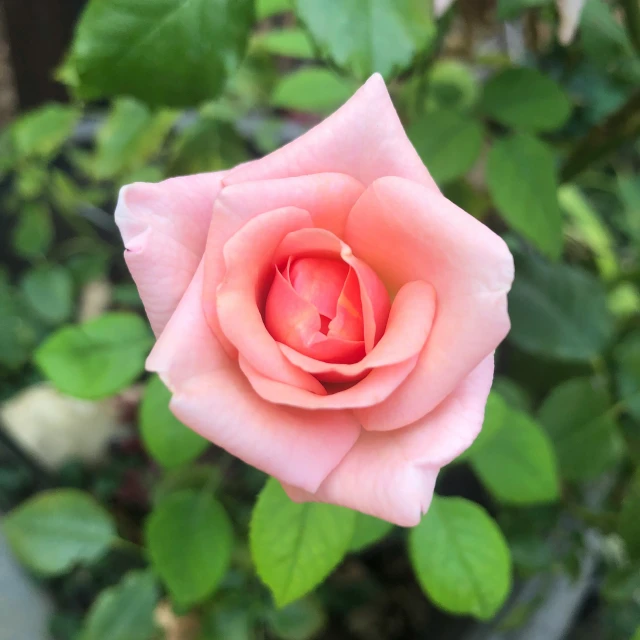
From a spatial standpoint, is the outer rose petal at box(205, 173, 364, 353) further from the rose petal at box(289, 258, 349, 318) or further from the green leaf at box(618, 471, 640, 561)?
the green leaf at box(618, 471, 640, 561)

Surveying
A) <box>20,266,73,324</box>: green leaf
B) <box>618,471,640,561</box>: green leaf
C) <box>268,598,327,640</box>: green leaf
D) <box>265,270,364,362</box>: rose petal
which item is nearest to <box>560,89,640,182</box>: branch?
<box>618,471,640,561</box>: green leaf

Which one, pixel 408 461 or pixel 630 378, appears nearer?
pixel 408 461

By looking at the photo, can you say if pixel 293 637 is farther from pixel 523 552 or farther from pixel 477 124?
pixel 477 124

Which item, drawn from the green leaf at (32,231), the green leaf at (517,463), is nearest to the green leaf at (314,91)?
the green leaf at (517,463)

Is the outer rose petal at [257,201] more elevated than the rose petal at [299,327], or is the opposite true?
the outer rose petal at [257,201]

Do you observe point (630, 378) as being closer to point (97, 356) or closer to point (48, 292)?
point (97, 356)

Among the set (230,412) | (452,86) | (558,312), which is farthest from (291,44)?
(230,412)

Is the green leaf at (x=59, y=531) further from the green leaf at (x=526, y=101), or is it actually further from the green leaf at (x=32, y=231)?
the green leaf at (x=526, y=101)
